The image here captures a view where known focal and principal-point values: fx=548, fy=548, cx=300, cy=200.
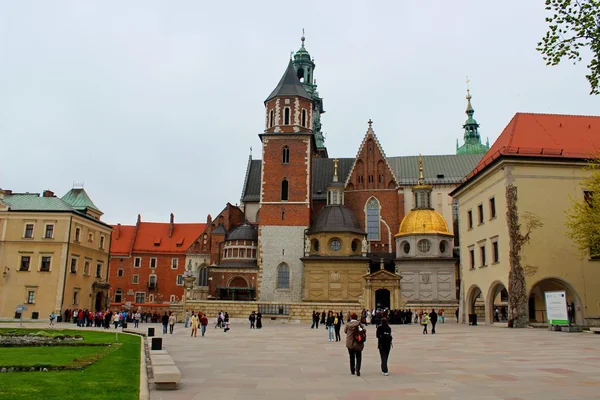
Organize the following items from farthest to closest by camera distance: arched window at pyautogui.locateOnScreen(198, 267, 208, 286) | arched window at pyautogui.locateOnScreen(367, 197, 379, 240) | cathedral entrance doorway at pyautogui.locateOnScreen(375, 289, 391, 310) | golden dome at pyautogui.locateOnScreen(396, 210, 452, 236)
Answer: arched window at pyautogui.locateOnScreen(198, 267, 208, 286), arched window at pyautogui.locateOnScreen(367, 197, 379, 240), golden dome at pyautogui.locateOnScreen(396, 210, 452, 236), cathedral entrance doorway at pyautogui.locateOnScreen(375, 289, 391, 310)

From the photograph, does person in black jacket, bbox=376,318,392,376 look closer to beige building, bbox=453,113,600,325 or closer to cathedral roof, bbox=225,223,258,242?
beige building, bbox=453,113,600,325

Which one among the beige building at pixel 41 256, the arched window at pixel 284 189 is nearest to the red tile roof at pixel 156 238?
the beige building at pixel 41 256

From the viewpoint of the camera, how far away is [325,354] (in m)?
18.2

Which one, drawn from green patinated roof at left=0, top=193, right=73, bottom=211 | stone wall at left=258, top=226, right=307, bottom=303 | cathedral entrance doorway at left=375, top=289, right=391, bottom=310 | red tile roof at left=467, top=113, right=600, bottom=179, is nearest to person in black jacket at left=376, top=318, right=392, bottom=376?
red tile roof at left=467, top=113, right=600, bottom=179

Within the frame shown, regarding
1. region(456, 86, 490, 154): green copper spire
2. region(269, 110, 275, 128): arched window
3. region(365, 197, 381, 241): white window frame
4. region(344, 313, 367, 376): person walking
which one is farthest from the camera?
region(456, 86, 490, 154): green copper spire

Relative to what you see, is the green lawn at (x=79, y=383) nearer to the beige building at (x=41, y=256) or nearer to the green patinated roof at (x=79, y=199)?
the beige building at (x=41, y=256)

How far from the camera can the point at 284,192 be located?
56.3 m

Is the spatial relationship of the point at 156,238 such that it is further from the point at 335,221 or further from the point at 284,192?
the point at 335,221

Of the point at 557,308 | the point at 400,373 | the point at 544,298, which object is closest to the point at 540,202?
the point at 544,298

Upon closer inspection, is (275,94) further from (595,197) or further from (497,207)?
(595,197)

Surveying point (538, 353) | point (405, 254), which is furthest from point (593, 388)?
point (405, 254)

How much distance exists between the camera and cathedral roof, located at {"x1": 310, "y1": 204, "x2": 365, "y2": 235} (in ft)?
178

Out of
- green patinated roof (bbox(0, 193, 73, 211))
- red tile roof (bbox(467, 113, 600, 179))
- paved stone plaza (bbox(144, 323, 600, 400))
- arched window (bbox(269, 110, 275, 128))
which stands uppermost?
arched window (bbox(269, 110, 275, 128))

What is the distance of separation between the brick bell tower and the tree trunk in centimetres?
2526
